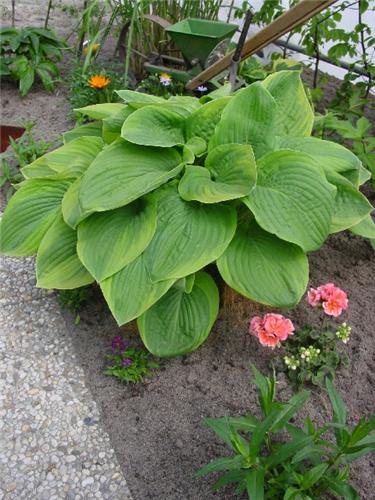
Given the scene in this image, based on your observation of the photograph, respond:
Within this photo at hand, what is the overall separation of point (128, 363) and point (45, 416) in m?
0.27

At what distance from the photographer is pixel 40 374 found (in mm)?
1679

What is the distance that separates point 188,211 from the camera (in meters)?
1.53

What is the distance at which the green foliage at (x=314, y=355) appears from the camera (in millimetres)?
1580

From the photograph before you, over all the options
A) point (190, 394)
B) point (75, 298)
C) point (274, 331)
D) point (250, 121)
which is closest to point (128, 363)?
point (190, 394)

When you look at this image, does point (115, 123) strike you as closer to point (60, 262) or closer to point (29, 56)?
point (60, 262)

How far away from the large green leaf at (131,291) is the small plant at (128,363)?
0.80 feet

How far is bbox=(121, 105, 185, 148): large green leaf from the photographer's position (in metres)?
1.56

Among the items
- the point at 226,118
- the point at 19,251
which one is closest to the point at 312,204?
the point at 226,118

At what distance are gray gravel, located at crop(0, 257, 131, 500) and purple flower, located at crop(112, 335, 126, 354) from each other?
0.40ft

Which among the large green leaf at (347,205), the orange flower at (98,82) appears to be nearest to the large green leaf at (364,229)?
the large green leaf at (347,205)

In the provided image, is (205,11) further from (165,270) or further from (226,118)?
(165,270)

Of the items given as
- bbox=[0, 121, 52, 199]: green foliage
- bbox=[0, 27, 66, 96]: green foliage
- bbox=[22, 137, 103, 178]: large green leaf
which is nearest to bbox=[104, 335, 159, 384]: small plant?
bbox=[22, 137, 103, 178]: large green leaf

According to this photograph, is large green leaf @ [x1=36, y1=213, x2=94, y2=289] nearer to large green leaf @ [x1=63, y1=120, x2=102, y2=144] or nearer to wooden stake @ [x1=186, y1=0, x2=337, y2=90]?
large green leaf @ [x1=63, y1=120, x2=102, y2=144]

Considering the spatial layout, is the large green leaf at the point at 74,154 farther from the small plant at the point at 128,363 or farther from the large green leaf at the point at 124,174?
the small plant at the point at 128,363
